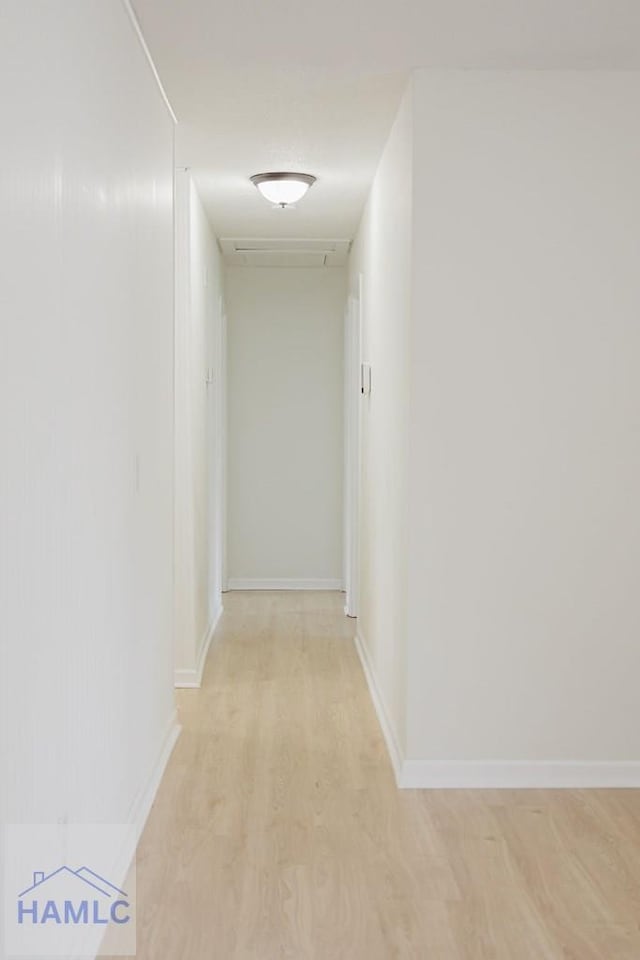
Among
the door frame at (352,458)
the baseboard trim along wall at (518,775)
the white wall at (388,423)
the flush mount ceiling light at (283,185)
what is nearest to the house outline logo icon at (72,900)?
the baseboard trim along wall at (518,775)

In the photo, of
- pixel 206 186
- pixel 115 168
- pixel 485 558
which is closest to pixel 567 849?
pixel 485 558

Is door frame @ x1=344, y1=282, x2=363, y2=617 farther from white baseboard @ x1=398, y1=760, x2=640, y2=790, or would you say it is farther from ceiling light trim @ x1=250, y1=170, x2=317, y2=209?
white baseboard @ x1=398, y1=760, x2=640, y2=790

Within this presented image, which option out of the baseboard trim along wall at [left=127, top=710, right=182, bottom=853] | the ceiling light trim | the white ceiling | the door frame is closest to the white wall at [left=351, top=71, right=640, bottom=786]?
the white ceiling

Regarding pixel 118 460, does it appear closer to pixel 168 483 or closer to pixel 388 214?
pixel 168 483

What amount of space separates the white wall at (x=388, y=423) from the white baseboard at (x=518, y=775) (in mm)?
137

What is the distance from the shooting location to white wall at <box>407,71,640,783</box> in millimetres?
3949

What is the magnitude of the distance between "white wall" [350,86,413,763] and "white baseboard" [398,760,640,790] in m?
0.14

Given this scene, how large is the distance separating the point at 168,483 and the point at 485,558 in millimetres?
1315

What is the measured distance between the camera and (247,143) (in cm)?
497

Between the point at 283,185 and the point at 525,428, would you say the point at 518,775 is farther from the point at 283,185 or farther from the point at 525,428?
the point at 283,185

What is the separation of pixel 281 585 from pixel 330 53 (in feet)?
18.0

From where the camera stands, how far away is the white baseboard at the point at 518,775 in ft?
13.3

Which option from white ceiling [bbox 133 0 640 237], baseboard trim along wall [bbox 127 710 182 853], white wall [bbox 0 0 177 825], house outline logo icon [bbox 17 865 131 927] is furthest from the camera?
baseboard trim along wall [bbox 127 710 182 853]

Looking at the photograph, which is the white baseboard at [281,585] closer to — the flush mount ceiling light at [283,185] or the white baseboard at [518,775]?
the flush mount ceiling light at [283,185]
